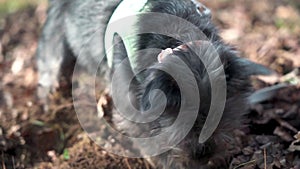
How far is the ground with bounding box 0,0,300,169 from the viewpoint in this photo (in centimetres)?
409

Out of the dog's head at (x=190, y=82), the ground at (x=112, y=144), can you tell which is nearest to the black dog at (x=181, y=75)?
the dog's head at (x=190, y=82)

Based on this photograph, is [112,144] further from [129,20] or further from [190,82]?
[190,82]

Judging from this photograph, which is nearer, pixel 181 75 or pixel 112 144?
pixel 181 75

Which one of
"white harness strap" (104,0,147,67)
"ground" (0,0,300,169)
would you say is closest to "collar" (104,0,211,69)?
"white harness strap" (104,0,147,67)

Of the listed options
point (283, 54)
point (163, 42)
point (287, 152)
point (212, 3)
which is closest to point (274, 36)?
point (283, 54)

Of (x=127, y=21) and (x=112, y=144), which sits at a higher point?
(x=127, y=21)

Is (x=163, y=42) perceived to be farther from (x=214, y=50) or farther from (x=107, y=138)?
(x=107, y=138)

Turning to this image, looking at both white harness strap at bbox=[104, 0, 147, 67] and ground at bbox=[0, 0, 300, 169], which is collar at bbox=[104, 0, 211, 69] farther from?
ground at bbox=[0, 0, 300, 169]

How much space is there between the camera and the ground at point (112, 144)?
409cm

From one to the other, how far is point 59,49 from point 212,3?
9.22 feet

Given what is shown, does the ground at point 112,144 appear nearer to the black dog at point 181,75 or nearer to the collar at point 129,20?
the black dog at point 181,75

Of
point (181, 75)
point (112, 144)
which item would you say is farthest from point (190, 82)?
point (112, 144)

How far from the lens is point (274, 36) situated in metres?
6.09

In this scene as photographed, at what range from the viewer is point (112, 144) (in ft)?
14.1
